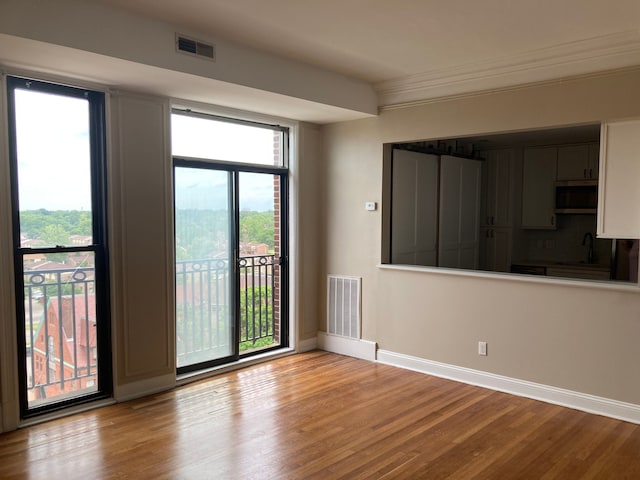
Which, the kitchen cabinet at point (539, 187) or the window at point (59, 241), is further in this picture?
the kitchen cabinet at point (539, 187)

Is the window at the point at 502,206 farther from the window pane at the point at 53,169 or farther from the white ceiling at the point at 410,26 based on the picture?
the window pane at the point at 53,169

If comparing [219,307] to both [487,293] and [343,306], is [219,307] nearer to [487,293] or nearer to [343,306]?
[343,306]

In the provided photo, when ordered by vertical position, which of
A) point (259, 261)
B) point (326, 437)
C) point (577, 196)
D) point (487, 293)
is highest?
point (577, 196)

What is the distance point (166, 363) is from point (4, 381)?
1.22 meters

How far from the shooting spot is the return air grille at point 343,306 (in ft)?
17.8

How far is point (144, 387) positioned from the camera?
4.21m

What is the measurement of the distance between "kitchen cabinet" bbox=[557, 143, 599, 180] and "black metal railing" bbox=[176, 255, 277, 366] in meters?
3.76

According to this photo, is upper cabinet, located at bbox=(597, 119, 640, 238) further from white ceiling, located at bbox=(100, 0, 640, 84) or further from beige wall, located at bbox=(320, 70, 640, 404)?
white ceiling, located at bbox=(100, 0, 640, 84)

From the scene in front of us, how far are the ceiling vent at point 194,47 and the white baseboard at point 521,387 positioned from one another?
3247mm

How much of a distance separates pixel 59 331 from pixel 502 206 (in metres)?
5.33

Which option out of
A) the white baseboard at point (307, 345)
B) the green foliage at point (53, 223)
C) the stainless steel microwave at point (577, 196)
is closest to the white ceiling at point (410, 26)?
the green foliage at point (53, 223)

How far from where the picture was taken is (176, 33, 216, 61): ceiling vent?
346cm

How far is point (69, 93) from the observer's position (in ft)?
12.3

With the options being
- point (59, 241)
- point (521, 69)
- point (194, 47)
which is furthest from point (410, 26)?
point (59, 241)
